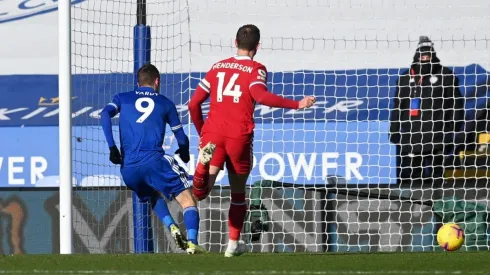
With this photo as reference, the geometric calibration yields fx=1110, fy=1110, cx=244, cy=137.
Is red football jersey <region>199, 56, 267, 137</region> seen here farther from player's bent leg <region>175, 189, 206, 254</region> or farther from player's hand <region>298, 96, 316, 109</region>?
player's bent leg <region>175, 189, 206, 254</region>

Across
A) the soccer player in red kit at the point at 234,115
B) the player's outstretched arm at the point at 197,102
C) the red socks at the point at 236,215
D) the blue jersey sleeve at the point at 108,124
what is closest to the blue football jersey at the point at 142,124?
the blue jersey sleeve at the point at 108,124

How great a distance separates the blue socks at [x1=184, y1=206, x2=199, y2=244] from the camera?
811 cm

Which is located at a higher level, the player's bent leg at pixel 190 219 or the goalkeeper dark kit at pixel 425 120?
the goalkeeper dark kit at pixel 425 120

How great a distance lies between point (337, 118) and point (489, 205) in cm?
295

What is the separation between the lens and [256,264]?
6.94 m

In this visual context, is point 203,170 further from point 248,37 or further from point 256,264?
point 248,37

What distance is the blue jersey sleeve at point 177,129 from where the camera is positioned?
834 centimetres

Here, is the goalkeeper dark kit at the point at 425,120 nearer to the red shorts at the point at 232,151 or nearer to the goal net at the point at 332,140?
the goal net at the point at 332,140

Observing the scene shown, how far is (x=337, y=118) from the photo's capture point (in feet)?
40.1

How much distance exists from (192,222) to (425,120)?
3.38 m

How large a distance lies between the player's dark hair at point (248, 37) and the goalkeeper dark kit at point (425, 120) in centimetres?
341

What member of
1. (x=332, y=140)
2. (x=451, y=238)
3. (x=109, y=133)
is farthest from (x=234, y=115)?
(x=332, y=140)

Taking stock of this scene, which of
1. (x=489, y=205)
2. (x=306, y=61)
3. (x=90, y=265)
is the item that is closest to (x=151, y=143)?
(x=90, y=265)


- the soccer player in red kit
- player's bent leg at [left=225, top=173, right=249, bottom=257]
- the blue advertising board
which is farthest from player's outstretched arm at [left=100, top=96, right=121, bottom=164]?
the blue advertising board
